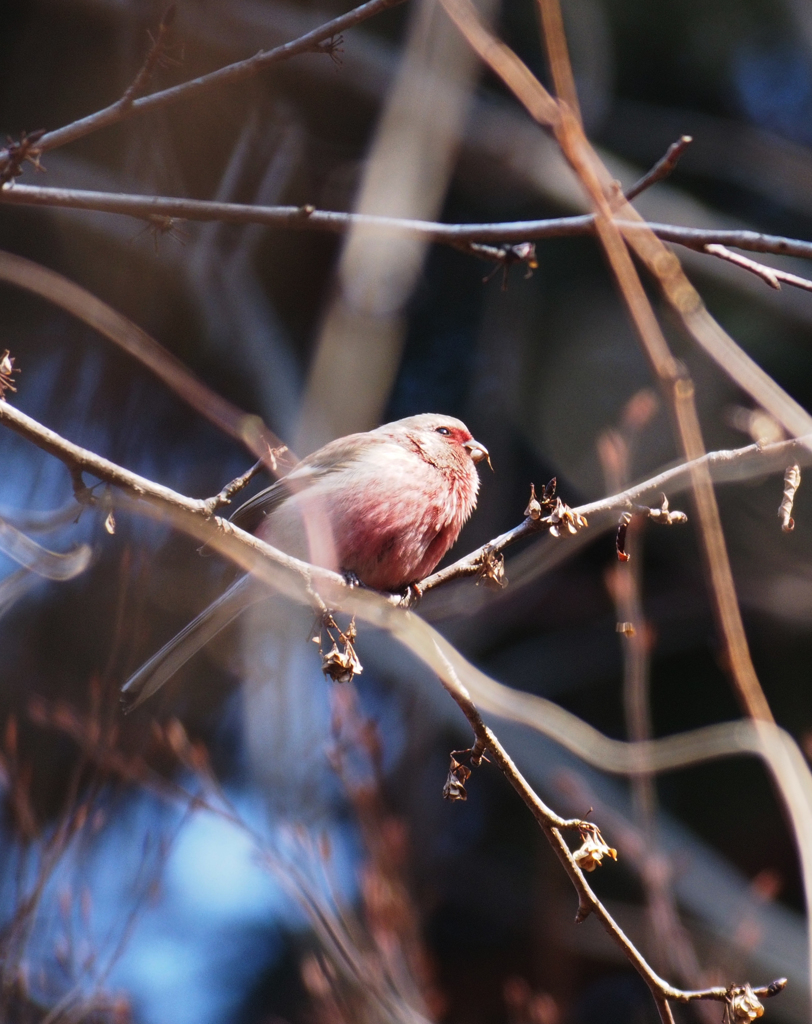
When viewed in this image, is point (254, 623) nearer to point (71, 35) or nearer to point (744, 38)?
point (71, 35)

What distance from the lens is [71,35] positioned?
736 cm

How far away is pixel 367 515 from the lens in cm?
405

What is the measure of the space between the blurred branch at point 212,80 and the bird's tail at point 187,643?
1.90 m

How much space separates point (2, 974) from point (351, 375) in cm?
518

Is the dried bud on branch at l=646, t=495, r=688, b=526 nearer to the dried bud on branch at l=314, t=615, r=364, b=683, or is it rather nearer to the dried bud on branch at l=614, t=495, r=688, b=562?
the dried bud on branch at l=614, t=495, r=688, b=562

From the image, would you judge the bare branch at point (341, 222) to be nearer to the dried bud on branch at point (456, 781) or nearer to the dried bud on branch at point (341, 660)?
the dried bud on branch at point (341, 660)

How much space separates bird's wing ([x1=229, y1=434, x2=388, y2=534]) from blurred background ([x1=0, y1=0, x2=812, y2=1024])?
1.09m

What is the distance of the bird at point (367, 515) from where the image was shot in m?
3.94

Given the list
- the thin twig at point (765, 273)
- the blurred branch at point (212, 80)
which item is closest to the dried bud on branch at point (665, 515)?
the thin twig at point (765, 273)

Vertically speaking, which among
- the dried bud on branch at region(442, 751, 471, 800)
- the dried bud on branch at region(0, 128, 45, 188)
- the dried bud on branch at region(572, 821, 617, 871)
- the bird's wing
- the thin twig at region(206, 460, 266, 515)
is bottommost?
the dried bud on branch at region(572, 821, 617, 871)

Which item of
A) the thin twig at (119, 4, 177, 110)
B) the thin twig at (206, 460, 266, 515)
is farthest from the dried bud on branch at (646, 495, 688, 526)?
the thin twig at (119, 4, 177, 110)

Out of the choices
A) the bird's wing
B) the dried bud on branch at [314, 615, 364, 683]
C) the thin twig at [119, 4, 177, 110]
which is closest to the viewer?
the thin twig at [119, 4, 177, 110]

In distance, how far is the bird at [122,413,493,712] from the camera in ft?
12.9

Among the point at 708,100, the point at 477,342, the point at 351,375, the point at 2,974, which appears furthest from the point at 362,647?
the point at 708,100
